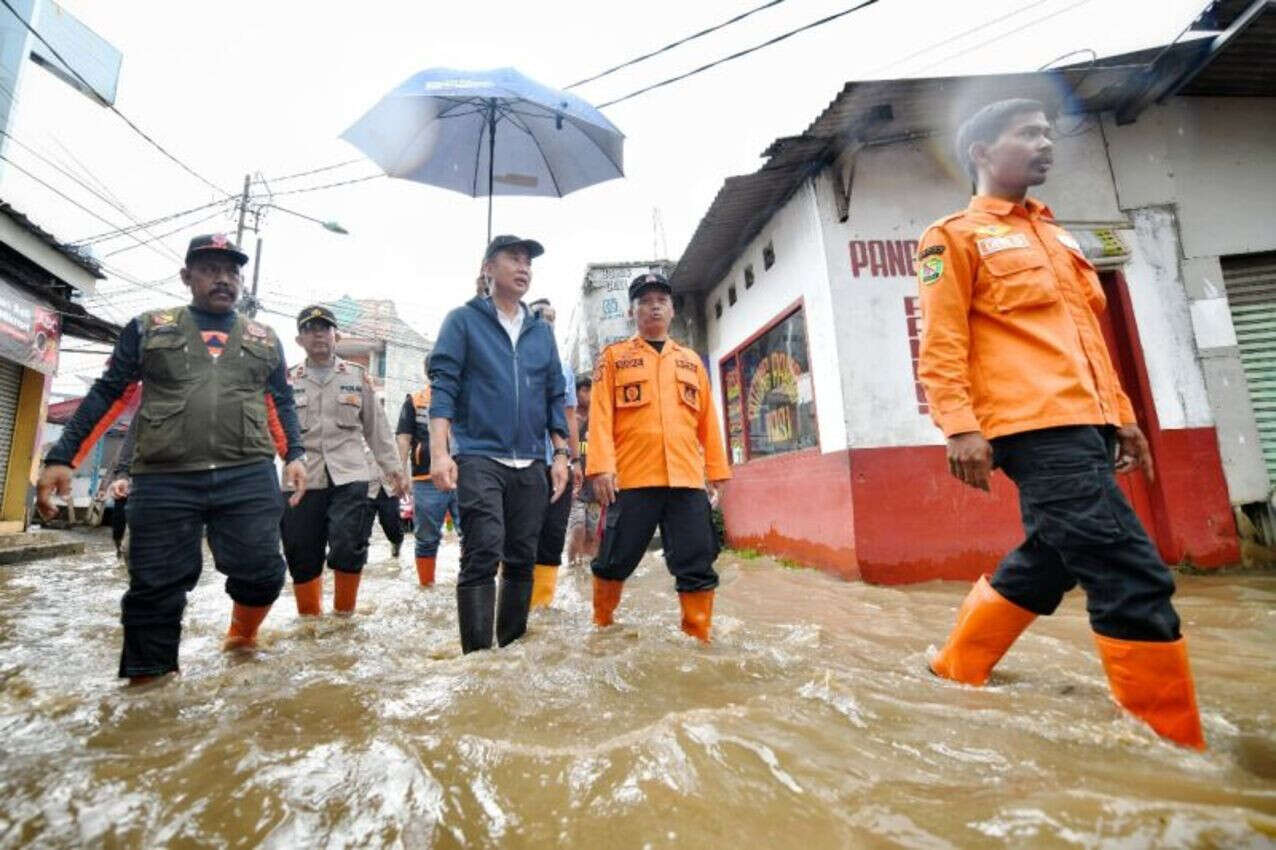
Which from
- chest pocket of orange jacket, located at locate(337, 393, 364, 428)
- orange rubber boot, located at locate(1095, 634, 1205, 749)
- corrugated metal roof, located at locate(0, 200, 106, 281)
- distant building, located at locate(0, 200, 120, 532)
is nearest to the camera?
orange rubber boot, located at locate(1095, 634, 1205, 749)

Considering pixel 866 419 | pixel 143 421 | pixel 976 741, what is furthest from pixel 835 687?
pixel 866 419

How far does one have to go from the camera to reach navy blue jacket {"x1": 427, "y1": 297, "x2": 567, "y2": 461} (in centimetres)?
260

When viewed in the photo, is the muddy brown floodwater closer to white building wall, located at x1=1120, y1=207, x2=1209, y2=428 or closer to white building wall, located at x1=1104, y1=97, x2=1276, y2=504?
white building wall, located at x1=1120, y1=207, x2=1209, y2=428

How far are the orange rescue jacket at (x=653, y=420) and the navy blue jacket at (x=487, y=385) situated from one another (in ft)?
1.20

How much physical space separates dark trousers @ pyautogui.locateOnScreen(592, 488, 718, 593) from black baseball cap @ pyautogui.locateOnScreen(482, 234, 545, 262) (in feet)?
3.93

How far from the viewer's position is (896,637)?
10.2 ft

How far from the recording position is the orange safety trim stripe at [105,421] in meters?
2.43

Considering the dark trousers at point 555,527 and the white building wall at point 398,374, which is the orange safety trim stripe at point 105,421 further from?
the white building wall at point 398,374

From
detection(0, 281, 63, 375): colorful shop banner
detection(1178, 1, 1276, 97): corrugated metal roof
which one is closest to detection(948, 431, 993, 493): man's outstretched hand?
detection(1178, 1, 1276, 97): corrugated metal roof

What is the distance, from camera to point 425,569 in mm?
5086

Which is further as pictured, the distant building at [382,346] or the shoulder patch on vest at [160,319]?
the distant building at [382,346]

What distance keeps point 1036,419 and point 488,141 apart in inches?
192

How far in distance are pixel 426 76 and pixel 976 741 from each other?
505 cm

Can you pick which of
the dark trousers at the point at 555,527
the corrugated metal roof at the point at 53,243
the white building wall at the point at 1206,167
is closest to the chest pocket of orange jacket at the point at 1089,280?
the dark trousers at the point at 555,527
